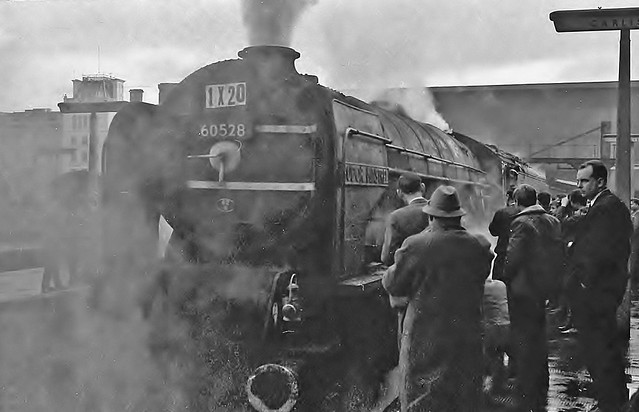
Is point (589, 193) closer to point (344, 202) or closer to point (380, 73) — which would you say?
point (344, 202)

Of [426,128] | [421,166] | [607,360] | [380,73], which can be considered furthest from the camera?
[380,73]

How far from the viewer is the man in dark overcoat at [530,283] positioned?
5156 millimetres

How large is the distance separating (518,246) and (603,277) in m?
0.66

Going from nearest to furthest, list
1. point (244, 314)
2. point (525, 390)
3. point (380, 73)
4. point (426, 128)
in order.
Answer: point (244, 314) → point (525, 390) → point (426, 128) → point (380, 73)

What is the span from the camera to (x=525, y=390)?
5.08 m

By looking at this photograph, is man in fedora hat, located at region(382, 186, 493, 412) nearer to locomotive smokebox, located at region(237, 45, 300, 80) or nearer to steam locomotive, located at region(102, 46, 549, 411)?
steam locomotive, located at region(102, 46, 549, 411)

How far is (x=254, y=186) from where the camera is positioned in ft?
15.3

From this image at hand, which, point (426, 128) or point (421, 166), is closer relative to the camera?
point (421, 166)

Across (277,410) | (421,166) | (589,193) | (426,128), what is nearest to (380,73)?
(426,128)

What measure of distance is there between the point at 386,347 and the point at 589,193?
6.05 ft

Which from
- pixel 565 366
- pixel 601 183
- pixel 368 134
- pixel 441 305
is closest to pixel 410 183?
pixel 368 134

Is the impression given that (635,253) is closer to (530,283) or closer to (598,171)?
(530,283)

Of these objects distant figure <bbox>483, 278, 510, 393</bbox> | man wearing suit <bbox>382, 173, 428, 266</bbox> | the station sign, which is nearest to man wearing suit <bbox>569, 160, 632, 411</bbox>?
distant figure <bbox>483, 278, 510, 393</bbox>

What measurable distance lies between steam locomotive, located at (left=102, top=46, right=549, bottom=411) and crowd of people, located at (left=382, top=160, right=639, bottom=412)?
52 cm
